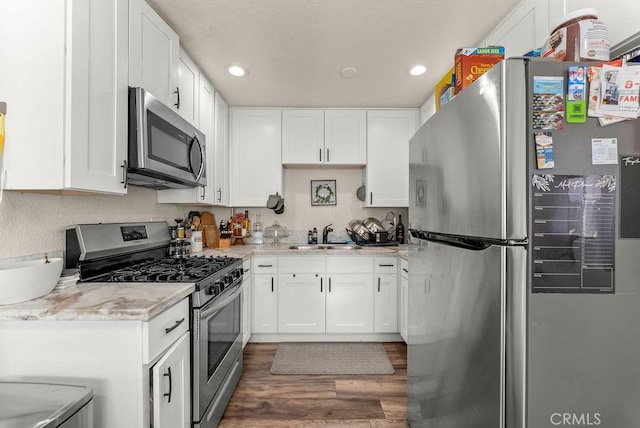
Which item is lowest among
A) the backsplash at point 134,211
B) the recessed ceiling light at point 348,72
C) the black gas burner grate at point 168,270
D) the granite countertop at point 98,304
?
the granite countertop at point 98,304

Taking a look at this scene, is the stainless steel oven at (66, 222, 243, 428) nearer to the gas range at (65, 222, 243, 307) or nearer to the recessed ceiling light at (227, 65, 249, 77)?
the gas range at (65, 222, 243, 307)

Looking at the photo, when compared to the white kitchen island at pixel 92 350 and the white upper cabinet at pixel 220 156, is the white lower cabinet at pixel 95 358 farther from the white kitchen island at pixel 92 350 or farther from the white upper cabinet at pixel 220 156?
the white upper cabinet at pixel 220 156

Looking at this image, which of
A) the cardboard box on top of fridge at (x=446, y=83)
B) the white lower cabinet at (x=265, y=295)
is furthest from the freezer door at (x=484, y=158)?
the white lower cabinet at (x=265, y=295)

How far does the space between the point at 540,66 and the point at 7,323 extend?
187cm

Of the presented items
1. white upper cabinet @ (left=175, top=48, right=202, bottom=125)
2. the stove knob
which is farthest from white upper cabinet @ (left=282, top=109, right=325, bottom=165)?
the stove knob

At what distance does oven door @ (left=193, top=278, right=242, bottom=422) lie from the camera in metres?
1.50

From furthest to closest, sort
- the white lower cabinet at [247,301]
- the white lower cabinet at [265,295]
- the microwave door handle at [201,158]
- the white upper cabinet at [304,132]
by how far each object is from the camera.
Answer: the white upper cabinet at [304,132] → the white lower cabinet at [265,295] → the white lower cabinet at [247,301] → the microwave door handle at [201,158]

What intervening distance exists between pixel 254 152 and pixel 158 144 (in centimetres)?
171

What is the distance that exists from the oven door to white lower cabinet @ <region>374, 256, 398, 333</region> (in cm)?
135

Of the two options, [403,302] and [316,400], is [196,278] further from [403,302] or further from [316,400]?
[403,302]

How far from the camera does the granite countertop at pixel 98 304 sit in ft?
3.42

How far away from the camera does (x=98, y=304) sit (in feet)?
3.65

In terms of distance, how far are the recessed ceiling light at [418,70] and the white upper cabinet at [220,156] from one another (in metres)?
1.72

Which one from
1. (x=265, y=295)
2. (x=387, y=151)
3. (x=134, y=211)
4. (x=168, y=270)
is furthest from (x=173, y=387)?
(x=387, y=151)
